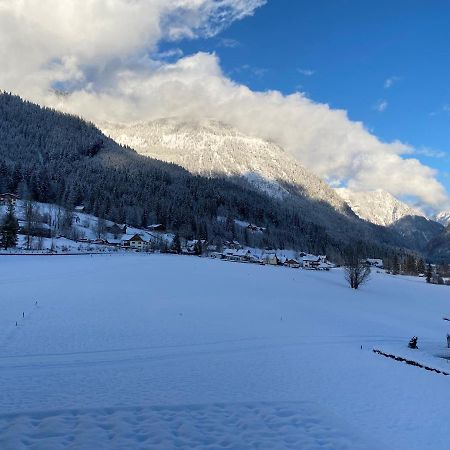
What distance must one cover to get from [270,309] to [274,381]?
22.2m

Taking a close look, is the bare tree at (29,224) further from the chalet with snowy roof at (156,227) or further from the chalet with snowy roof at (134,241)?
the chalet with snowy roof at (156,227)

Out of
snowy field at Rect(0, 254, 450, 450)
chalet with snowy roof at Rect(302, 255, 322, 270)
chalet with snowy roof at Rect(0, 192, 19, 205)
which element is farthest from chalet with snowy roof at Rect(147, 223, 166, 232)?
snowy field at Rect(0, 254, 450, 450)

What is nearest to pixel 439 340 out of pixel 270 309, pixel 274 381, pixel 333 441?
pixel 270 309

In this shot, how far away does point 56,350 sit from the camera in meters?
19.2

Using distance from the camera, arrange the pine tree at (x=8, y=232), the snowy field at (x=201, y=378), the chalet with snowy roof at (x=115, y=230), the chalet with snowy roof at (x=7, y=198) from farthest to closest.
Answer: the chalet with snowy roof at (x=115, y=230) → the chalet with snowy roof at (x=7, y=198) → the pine tree at (x=8, y=232) → the snowy field at (x=201, y=378)

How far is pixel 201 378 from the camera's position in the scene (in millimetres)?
16938

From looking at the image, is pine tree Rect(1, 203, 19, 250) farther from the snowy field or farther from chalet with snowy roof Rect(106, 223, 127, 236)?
chalet with snowy roof Rect(106, 223, 127, 236)

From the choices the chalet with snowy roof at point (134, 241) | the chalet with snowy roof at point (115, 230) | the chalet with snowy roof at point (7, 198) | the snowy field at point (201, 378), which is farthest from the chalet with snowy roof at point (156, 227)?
the snowy field at point (201, 378)

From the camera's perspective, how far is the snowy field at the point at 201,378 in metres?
11.6

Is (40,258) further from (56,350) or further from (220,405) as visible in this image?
(220,405)

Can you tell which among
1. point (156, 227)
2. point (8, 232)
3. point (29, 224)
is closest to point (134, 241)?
point (29, 224)

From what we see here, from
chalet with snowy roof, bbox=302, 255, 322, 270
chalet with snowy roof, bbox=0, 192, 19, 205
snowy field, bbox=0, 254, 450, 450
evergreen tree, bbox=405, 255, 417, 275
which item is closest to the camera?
snowy field, bbox=0, 254, 450, 450

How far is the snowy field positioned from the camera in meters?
11.6

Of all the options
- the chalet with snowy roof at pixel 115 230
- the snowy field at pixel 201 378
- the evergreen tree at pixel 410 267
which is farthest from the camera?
the evergreen tree at pixel 410 267
